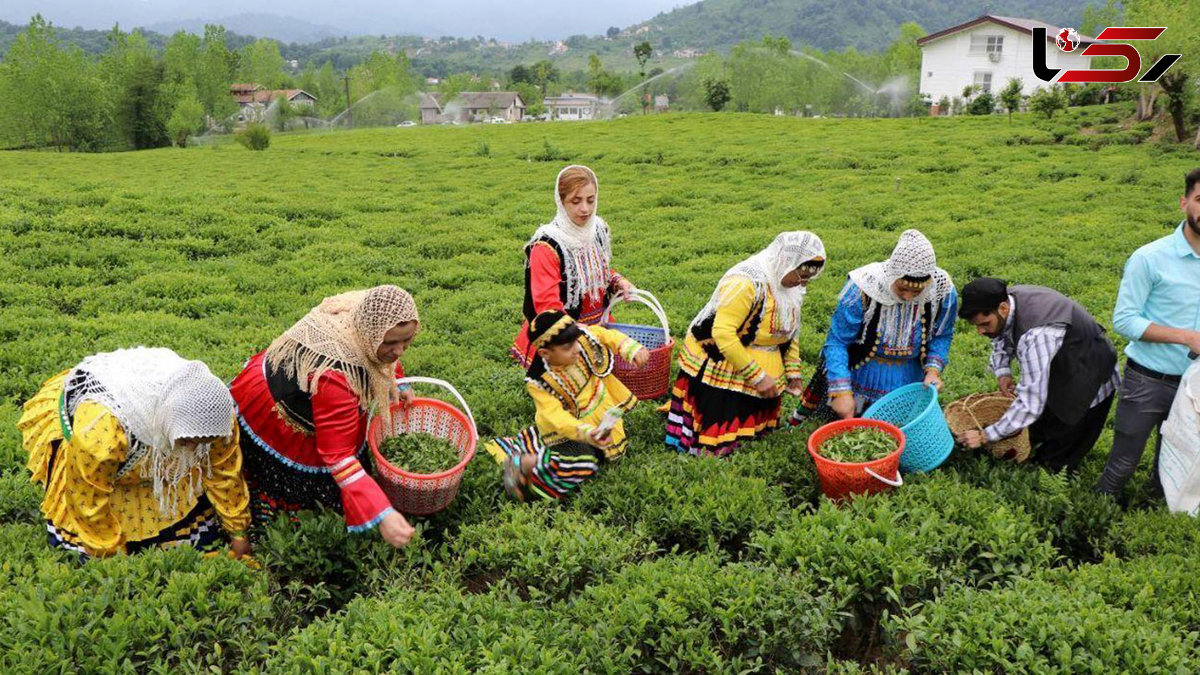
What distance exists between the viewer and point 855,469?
4273mm

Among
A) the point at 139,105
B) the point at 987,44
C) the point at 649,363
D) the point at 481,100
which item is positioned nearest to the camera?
the point at 649,363

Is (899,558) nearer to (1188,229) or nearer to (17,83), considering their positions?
(1188,229)

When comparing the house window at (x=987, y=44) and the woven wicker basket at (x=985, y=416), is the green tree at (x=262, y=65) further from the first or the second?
the woven wicker basket at (x=985, y=416)

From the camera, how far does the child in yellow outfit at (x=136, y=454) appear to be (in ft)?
10.9

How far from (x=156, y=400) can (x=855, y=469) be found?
3.34m

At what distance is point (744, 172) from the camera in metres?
19.5

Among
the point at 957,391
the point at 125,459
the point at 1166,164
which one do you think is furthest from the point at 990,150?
the point at 125,459

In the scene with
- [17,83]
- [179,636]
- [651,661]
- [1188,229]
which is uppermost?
[17,83]

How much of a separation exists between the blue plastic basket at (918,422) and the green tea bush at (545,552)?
1579 mm

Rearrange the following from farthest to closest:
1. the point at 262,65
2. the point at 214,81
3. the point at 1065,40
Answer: the point at 262,65 < the point at 214,81 < the point at 1065,40

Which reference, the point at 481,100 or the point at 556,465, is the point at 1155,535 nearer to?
the point at 556,465

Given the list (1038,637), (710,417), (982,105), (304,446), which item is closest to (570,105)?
(982,105)

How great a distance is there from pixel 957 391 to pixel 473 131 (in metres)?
30.6

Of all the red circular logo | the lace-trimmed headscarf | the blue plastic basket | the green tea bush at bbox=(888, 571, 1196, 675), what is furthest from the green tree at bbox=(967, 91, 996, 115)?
the lace-trimmed headscarf
